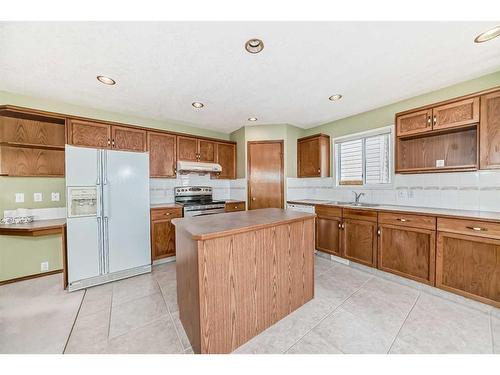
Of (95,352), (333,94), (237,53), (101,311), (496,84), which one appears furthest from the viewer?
(333,94)

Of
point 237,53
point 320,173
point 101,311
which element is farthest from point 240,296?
point 320,173

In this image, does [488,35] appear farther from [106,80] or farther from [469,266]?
[106,80]

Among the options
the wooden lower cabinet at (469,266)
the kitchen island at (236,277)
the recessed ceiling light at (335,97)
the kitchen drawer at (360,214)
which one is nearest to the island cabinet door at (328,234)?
the kitchen drawer at (360,214)

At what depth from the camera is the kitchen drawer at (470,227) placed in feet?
5.85

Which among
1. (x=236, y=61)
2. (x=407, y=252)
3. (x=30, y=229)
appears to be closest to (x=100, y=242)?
(x=30, y=229)

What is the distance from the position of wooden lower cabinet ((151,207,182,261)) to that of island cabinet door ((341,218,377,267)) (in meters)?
2.69

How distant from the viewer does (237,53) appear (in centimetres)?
175

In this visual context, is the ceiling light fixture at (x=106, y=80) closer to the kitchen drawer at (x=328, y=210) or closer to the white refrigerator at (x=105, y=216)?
the white refrigerator at (x=105, y=216)

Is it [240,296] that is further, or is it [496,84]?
[496,84]

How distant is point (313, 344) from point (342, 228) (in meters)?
1.82

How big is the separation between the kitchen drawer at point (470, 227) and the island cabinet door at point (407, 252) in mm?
132

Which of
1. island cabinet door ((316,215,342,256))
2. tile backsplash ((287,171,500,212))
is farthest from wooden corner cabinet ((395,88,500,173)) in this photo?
island cabinet door ((316,215,342,256))

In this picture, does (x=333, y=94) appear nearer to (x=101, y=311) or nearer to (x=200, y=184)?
(x=200, y=184)

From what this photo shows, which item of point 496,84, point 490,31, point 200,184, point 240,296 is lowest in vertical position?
point 240,296
